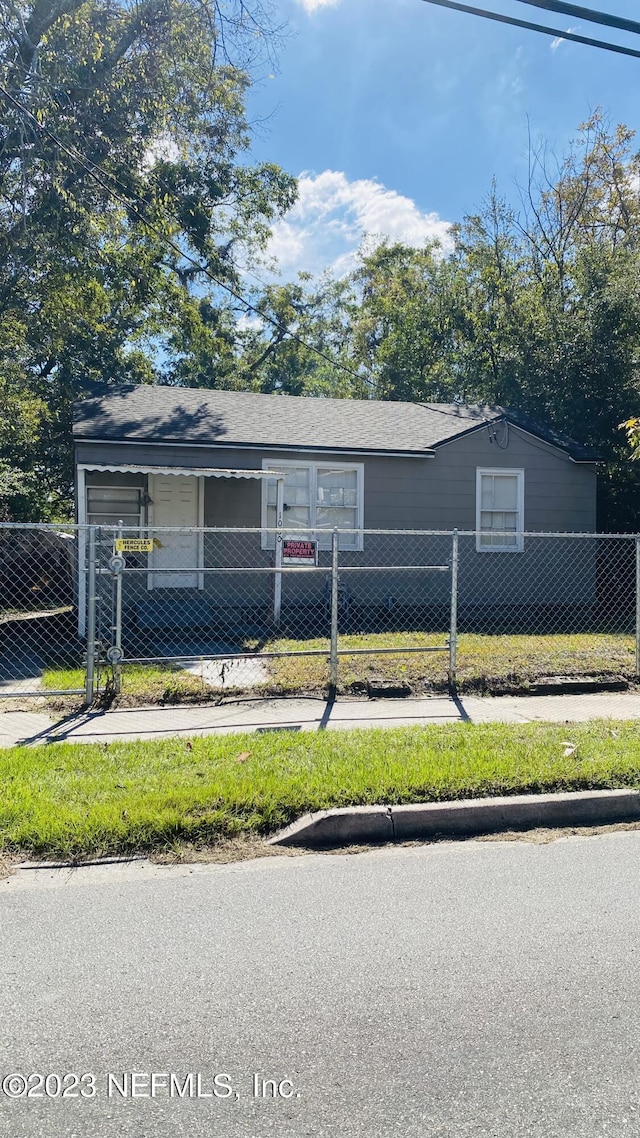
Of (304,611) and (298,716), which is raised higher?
(304,611)

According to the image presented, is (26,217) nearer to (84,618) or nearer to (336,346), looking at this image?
(84,618)

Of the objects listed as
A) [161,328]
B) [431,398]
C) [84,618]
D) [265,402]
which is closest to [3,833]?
[84,618]

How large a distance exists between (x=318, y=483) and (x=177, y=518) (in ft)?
8.69

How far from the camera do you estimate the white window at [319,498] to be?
13727mm

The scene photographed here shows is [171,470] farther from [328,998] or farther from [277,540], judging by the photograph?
[328,998]

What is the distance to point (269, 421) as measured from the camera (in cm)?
1456

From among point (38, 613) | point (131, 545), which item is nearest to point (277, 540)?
point (131, 545)

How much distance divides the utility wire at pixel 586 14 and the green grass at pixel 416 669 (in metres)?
5.93

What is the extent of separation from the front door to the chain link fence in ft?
0.16

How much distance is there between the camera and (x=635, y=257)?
18.9 m

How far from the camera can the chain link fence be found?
8.13 metres

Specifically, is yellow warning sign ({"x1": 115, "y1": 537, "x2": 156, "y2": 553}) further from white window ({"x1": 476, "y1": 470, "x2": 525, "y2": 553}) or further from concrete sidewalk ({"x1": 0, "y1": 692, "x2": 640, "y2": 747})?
white window ({"x1": 476, "y1": 470, "x2": 525, "y2": 553})

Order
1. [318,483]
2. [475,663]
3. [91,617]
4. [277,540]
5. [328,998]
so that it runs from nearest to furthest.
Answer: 1. [328,998]
2. [91,617]
3. [475,663]
4. [277,540]
5. [318,483]

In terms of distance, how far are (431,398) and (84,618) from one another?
18392 millimetres
